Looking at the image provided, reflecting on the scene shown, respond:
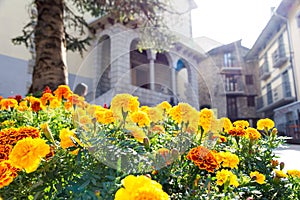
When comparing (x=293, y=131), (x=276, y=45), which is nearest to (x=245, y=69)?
(x=276, y=45)

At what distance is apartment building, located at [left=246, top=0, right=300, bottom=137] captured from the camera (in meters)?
12.7

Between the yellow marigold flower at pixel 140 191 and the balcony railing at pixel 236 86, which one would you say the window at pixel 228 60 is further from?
the yellow marigold flower at pixel 140 191

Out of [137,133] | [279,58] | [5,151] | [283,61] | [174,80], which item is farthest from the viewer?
[283,61]

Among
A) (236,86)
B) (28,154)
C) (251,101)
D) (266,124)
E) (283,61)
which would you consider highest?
(236,86)

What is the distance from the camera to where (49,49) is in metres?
3.27

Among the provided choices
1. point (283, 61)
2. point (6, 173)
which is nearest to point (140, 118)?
point (6, 173)

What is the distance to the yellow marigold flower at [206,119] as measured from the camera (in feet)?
3.47

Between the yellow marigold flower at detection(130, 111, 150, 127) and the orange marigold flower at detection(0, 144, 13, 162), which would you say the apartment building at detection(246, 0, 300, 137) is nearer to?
the yellow marigold flower at detection(130, 111, 150, 127)

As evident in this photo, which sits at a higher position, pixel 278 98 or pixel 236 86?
pixel 236 86

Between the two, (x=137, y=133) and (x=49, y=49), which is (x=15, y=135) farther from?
(x=49, y=49)

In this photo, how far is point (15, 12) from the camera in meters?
8.13

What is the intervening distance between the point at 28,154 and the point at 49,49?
2.87m

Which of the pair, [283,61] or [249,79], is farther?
[249,79]

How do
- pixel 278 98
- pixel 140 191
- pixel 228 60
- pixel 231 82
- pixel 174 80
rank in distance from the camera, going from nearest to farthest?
1. pixel 140 191
2. pixel 174 80
3. pixel 278 98
4. pixel 228 60
5. pixel 231 82
